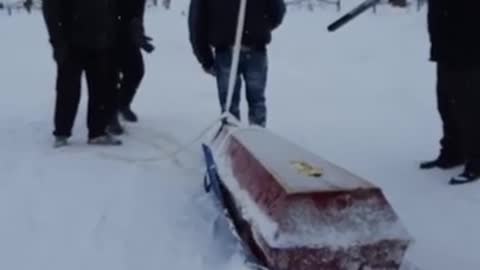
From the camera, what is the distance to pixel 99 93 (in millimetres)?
7164

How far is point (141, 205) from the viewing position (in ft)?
18.1

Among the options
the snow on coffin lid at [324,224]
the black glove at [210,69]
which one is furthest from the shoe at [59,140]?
the snow on coffin lid at [324,224]

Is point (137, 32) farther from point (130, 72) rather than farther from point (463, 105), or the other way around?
point (463, 105)

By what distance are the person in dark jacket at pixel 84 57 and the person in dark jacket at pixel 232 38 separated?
0.90 meters

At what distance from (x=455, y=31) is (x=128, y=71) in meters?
3.06

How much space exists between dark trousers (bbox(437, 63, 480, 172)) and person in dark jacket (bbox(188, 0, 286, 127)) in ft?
4.21

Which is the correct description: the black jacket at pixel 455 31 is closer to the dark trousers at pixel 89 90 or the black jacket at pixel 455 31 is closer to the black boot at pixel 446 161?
the black boot at pixel 446 161

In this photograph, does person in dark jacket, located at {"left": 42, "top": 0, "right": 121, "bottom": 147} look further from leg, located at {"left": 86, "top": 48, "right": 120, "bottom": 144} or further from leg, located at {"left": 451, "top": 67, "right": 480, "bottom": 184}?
leg, located at {"left": 451, "top": 67, "right": 480, "bottom": 184}

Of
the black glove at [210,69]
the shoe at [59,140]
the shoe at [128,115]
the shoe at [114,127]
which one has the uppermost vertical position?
the black glove at [210,69]

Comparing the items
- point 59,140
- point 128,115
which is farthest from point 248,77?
point 128,115

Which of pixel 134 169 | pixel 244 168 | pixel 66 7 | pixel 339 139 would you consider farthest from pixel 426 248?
pixel 66 7

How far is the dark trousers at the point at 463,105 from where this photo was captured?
6.09 metres

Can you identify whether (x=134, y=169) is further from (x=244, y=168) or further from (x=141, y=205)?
(x=244, y=168)

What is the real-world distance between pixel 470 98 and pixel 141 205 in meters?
2.43
